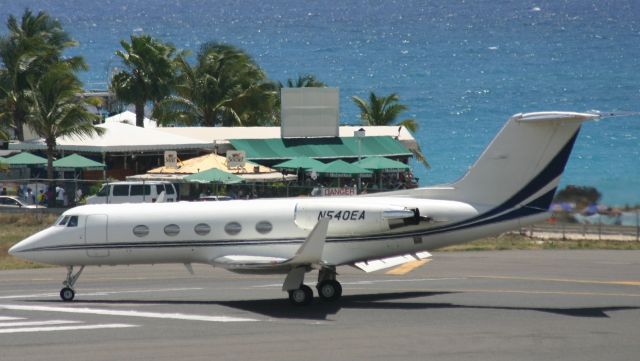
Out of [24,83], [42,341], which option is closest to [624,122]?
[24,83]

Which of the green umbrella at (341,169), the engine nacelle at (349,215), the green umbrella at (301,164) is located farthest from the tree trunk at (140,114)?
the engine nacelle at (349,215)

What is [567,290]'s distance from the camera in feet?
104

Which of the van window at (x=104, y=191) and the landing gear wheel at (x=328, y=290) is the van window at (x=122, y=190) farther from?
the landing gear wheel at (x=328, y=290)

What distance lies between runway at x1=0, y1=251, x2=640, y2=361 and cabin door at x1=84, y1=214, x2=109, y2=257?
1.36 metres

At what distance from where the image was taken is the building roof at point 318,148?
212 feet

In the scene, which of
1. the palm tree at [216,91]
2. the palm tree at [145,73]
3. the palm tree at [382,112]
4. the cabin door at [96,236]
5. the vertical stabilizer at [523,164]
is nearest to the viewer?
the vertical stabilizer at [523,164]

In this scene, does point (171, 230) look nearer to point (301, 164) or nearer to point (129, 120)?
point (301, 164)

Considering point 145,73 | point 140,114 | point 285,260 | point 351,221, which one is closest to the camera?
point 285,260

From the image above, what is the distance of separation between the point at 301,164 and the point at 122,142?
34.7 feet

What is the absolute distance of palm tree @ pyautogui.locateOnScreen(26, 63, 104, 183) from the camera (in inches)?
2387

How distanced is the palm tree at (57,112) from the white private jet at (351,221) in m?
31.1

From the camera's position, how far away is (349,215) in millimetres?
29000

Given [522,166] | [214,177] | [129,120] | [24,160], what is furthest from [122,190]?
[129,120]

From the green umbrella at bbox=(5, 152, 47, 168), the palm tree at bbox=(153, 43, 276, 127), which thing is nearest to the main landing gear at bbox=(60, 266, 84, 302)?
the green umbrella at bbox=(5, 152, 47, 168)
